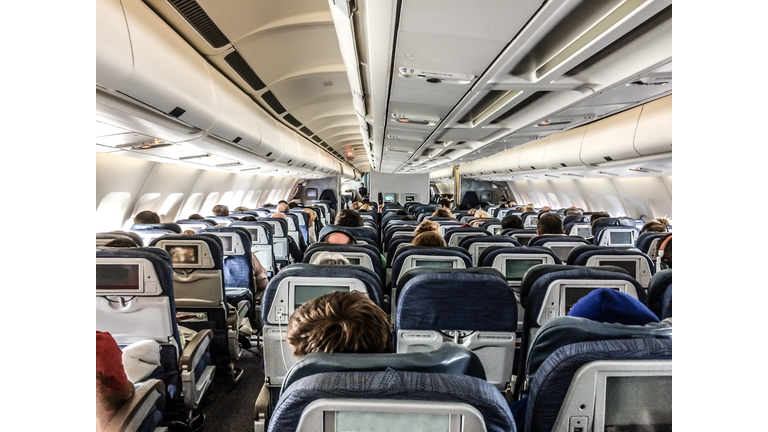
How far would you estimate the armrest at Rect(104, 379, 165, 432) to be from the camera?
2039 mm

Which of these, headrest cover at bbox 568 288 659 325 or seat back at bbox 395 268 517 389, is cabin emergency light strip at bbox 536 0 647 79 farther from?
seat back at bbox 395 268 517 389

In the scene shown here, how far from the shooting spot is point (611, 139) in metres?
7.31

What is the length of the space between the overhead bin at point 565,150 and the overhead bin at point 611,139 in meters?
0.22

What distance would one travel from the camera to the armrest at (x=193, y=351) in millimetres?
3119

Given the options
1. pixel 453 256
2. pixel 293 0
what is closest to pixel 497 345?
pixel 453 256

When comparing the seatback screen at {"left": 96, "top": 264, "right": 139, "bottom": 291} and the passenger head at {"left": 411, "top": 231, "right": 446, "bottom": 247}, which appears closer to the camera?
the seatback screen at {"left": 96, "top": 264, "right": 139, "bottom": 291}

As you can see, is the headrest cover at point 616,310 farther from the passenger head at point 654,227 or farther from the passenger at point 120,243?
the passenger head at point 654,227

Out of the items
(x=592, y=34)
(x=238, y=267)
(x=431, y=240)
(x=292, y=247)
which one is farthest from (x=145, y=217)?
(x=592, y=34)

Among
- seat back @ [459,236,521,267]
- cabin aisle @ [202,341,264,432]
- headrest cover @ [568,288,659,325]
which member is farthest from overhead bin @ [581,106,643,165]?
cabin aisle @ [202,341,264,432]

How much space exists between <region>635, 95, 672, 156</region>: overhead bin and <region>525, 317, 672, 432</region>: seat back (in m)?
5.40

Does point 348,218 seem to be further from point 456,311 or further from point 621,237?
point 456,311

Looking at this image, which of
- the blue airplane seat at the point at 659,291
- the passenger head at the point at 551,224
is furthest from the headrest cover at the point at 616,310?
the passenger head at the point at 551,224

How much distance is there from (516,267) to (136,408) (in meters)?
3.04
